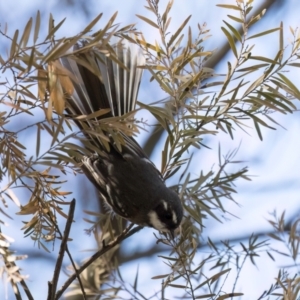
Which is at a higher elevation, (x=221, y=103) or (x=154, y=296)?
(x=221, y=103)

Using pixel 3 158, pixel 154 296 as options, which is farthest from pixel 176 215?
pixel 3 158

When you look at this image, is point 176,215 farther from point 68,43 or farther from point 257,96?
point 68,43

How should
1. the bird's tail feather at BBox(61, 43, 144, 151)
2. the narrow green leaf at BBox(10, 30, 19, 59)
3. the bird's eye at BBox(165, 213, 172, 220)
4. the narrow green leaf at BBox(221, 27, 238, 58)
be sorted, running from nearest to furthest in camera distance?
the narrow green leaf at BBox(10, 30, 19, 59), the narrow green leaf at BBox(221, 27, 238, 58), the bird's tail feather at BBox(61, 43, 144, 151), the bird's eye at BBox(165, 213, 172, 220)

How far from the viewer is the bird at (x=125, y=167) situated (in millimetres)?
1293

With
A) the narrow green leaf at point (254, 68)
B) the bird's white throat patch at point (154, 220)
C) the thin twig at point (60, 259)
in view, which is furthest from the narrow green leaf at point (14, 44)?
the bird's white throat patch at point (154, 220)

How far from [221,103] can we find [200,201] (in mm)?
243

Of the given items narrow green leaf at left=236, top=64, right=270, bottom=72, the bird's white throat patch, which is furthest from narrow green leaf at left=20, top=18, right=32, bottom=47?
the bird's white throat patch

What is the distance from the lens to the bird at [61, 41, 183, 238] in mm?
1293

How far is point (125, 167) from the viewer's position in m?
1.52

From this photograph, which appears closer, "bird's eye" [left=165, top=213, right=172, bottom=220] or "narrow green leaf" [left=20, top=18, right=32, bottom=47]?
"narrow green leaf" [left=20, top=18, right=32, bottom=47]

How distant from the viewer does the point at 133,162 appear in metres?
1.54

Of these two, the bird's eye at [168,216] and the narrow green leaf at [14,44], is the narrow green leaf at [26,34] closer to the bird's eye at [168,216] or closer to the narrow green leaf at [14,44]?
the narrow green leaf at [14,44]

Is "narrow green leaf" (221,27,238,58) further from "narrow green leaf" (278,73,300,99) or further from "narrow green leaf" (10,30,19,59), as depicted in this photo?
"narrow green leaf" (10,30,19,59)

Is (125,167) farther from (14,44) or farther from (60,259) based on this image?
(14,44)
